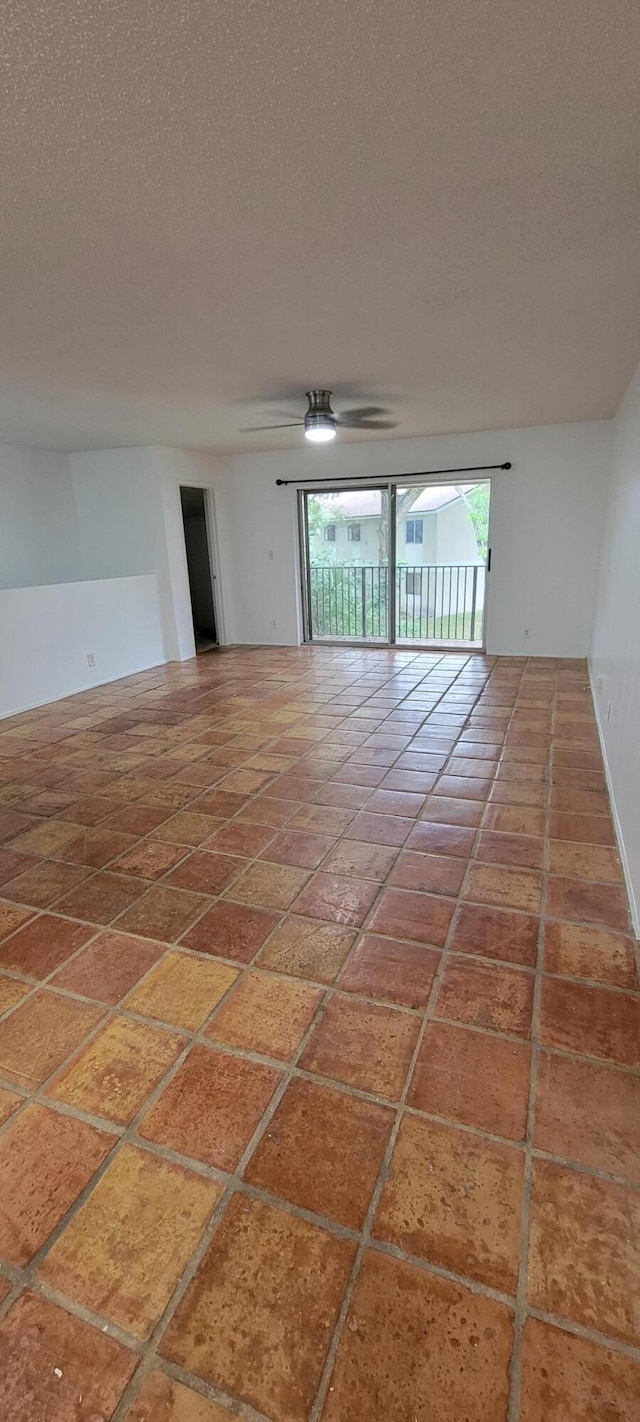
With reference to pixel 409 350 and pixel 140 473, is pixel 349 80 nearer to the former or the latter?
pixel 409 350

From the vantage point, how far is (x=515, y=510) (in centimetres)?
587

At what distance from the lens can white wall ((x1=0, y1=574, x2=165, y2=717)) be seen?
4730 mm

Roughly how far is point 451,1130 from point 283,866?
3.91 ft

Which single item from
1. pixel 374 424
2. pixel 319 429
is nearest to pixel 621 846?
pixel 319 429

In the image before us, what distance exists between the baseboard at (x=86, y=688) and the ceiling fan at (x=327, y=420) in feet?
8.33

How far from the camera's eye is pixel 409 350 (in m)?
3.14

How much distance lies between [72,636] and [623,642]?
4406 millimetres

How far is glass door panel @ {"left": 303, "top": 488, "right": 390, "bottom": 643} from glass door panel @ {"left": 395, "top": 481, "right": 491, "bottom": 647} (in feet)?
0.90

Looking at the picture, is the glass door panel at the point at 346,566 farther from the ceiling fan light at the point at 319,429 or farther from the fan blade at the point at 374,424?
the ceiling fan light at the point at 319,429

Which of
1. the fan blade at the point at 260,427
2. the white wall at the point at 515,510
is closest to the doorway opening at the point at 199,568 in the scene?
the white wall at the point at 515,510

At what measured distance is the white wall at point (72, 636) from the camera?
473cm

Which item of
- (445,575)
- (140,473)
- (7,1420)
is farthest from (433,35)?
(445,575)

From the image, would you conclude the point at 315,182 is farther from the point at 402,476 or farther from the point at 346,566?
the point at 346,566

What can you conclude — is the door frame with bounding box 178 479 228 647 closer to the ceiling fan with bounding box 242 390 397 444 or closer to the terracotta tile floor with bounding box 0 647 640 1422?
the ceiling fan with bounding box 242 390 397 444
